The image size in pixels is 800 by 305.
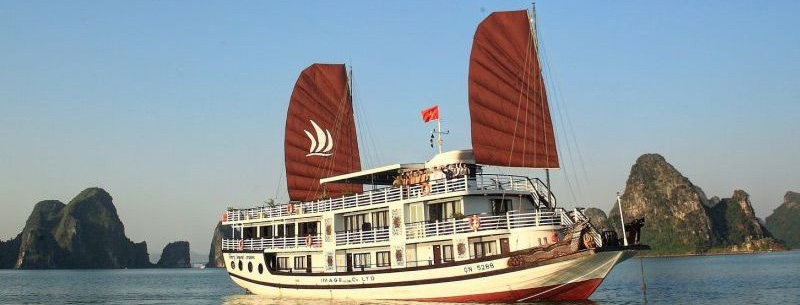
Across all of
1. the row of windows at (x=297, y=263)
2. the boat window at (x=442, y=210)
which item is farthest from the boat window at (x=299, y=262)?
the boat window at (x=442, y=210)

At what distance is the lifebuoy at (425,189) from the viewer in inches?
1060

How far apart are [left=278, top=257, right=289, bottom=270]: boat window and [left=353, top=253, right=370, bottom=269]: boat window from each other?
4678 mm

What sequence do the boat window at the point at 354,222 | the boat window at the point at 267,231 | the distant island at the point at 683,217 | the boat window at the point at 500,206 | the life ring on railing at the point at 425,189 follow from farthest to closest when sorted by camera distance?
the distant island at the point at 683,217, the boat window at the point at 267,231, the boat window at the point at 354,222, the life ring on railing at the point at 425,189, the boat window at the point at 500,206

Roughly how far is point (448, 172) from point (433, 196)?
5.50 feet

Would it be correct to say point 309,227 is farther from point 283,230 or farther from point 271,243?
point 271,243

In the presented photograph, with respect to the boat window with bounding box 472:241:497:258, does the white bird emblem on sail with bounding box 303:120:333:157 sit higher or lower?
higher

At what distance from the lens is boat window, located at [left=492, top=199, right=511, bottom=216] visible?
87.8 feet

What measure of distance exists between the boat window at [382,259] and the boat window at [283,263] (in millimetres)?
6046

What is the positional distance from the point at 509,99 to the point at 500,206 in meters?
4.92

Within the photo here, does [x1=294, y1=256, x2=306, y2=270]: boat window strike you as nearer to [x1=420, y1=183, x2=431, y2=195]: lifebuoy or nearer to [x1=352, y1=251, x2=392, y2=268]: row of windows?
[x1=352, y1=251, x2=392, y2=268]: row of windows

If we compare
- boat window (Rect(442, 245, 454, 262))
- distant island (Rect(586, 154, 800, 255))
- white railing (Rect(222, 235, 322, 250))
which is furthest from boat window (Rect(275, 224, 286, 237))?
distant island (Rect(586, 154, 800, 255))

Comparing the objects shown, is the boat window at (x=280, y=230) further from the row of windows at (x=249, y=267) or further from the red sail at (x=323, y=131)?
the red sail at (x=323, y=131)

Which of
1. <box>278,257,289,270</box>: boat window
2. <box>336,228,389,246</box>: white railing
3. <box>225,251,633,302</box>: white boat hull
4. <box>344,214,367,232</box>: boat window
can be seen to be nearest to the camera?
<box>225,251,633,302</box>: white boat hull

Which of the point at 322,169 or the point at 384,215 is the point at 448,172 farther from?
the point at 322,169
